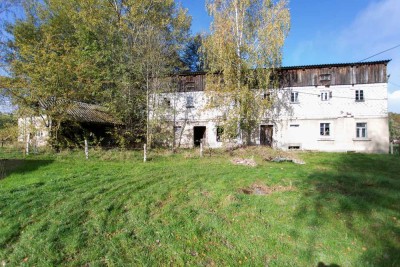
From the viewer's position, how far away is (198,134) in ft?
72.4

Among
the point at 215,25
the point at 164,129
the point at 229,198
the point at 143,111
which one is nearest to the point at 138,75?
the point at 143,111

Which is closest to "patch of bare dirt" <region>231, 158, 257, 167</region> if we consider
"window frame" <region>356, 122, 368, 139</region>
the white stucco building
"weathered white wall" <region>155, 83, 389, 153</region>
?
the white stucco building

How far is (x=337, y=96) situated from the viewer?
19.2 metres

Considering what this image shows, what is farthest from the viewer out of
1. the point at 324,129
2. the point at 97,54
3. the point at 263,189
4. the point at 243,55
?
the point at 324,129

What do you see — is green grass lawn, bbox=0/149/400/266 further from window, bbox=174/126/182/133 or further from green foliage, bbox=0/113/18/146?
window, bbox=174/126/182/133

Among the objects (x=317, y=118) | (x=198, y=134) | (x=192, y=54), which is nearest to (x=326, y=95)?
(x=317, y=118)

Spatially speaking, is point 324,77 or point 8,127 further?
point 324,77

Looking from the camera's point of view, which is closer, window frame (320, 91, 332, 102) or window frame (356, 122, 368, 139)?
window frame (356, 122, 368, 139)

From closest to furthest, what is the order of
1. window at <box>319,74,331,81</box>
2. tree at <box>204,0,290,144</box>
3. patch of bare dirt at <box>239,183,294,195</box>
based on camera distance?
patch of bare dirt at <box>239,183,294,195</box> < tree at <box>204,0,290,144</box> < window at <box>319,74,331,81</box>

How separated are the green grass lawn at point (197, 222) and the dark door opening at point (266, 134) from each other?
12.4m

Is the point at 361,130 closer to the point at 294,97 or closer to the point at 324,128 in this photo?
the point at 324,128

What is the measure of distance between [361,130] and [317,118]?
329cm

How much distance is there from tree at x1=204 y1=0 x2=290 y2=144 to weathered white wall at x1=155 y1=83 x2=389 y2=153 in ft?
6.85

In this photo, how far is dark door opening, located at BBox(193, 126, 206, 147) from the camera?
21.7m
